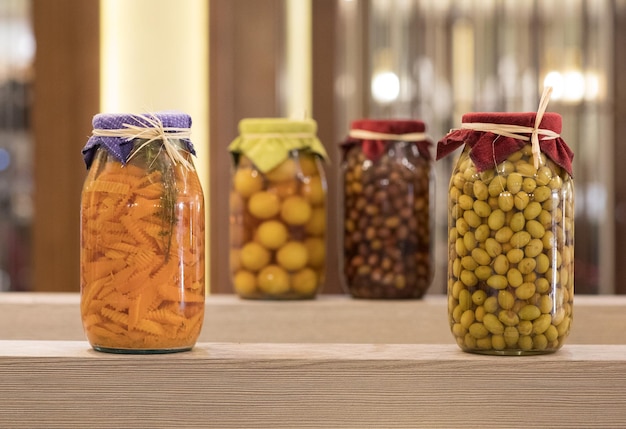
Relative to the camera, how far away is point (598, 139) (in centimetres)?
342

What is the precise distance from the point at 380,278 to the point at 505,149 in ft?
1.54

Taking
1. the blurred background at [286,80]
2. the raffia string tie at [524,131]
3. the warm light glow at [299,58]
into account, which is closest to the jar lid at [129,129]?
the raffia string tie at [524,131]

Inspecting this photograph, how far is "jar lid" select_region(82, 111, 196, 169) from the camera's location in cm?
87

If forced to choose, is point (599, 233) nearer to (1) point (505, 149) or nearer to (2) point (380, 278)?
(2) point (380, 278)

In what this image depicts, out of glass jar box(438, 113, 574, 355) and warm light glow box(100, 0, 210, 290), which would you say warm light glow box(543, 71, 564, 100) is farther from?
glass jar box(438, 113, 574, 355)

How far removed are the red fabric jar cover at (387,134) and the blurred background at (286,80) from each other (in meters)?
0.14

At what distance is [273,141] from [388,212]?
18cm

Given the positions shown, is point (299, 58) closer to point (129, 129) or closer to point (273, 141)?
point (273, 141)

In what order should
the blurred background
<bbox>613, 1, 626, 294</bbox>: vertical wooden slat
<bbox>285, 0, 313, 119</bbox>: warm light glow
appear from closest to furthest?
the blurred background
<bbox>285, 0, 313, 119</bbox>: warm light glow
<bbox>613, 1, 626, 294</bbox>: vertical wooden slat

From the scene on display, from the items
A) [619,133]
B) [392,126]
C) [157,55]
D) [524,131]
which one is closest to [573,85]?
[619,133]

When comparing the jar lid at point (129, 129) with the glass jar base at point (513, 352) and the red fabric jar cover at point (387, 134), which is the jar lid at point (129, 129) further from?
the red fabric jar cover at point (387, 134)

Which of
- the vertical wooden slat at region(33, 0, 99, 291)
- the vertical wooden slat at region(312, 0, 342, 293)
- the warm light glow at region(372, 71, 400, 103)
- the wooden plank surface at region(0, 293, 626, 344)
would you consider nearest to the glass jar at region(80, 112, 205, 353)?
the wooden plank surface at region(0, 293, 626, 344)

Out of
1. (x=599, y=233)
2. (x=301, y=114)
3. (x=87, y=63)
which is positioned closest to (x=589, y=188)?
(x=599, y=233)

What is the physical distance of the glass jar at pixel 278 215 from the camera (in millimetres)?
1283
